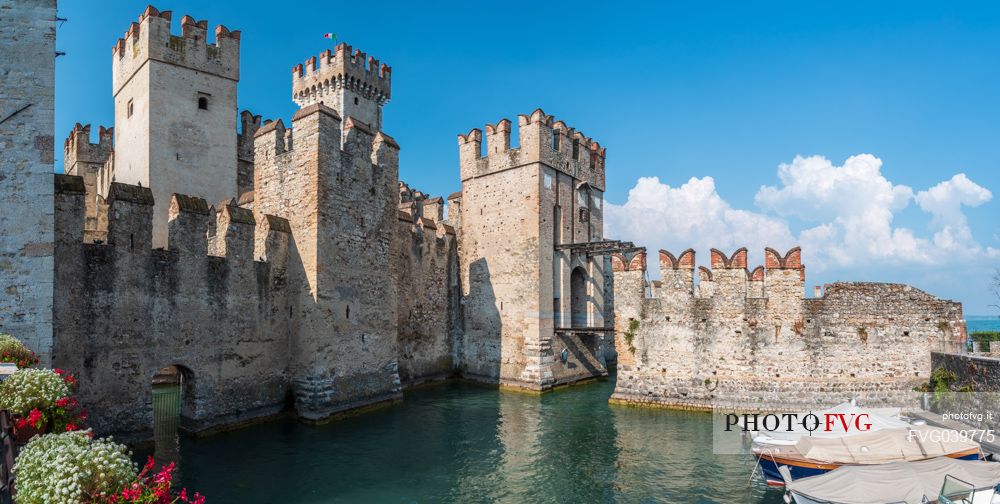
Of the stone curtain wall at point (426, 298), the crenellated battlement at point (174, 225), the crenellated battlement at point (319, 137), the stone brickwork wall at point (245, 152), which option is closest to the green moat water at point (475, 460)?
the stone curtain wall at point (426, 298)

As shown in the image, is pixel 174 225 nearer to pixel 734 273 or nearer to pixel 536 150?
pixel 536 150

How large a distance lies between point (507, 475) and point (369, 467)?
11.0 feet

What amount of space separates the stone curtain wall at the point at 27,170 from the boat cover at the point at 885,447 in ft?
53.4

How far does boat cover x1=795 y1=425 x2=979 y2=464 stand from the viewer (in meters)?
11.3

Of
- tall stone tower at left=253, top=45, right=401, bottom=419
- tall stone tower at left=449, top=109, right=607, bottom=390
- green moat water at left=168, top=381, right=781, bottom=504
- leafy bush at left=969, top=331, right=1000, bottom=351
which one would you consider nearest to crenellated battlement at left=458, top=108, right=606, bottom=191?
tall stone tower at left=449, top=109, right=607, bottom=390

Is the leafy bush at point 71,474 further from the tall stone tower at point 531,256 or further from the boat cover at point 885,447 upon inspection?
the tall stone tower at point 531,256

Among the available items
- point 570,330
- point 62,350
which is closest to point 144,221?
point 62,350

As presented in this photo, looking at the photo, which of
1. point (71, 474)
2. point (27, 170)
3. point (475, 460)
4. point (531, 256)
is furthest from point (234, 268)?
point (71, 474)

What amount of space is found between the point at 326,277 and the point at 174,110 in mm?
9954

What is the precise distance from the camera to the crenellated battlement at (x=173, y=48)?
21.4m

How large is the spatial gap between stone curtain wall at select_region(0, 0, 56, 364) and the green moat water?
4815 millimetres

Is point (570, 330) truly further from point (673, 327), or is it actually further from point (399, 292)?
point (399, 292)

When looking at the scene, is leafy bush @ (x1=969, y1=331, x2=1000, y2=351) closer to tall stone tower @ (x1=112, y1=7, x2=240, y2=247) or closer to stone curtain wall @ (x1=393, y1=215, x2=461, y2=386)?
stone curtain wall @ (x1=393, y1=215, x2=461, y2=386)

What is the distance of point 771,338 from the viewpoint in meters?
19.2
